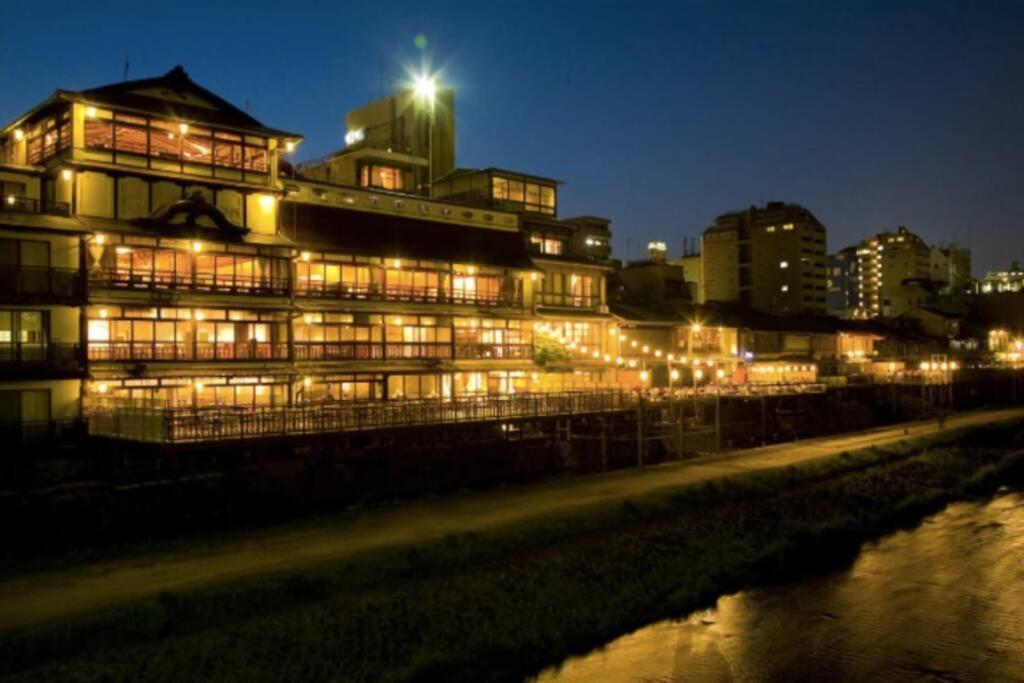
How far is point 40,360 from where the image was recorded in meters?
30.4

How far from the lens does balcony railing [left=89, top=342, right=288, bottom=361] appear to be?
3297cm

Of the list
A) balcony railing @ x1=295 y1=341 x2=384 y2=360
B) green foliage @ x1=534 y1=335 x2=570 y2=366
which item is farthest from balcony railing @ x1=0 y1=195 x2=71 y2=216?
green foliage @ x1=534 y1=335 x2=570 y2=366

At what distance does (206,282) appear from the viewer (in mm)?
36094

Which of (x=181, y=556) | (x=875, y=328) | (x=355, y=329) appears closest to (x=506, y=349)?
(x=355, y=329)

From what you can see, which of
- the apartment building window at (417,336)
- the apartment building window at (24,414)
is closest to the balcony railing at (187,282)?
the apartment building window at (24,414)

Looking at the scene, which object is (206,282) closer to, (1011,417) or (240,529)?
(240,529)

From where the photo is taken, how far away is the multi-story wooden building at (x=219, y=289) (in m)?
30.6

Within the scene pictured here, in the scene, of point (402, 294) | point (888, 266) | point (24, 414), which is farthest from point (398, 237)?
point (888, 266)

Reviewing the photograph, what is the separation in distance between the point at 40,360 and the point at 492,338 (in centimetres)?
2271

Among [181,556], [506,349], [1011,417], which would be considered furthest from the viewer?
[1011,417]

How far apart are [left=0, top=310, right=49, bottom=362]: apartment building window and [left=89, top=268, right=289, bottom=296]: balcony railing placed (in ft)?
8.07

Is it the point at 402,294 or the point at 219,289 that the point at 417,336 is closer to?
the point at 402,294

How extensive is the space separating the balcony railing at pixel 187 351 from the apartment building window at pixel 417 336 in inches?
237

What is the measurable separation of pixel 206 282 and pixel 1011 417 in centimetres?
5843
